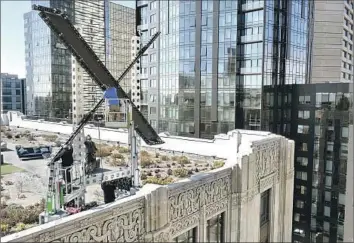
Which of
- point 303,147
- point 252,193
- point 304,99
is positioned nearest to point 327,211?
point 303,147

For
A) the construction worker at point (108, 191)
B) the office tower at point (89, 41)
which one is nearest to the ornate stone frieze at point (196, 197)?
the construction worker at point (108, 191)

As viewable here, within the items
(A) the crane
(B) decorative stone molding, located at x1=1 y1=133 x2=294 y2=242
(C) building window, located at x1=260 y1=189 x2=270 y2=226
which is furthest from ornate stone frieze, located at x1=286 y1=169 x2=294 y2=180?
(A) the crane

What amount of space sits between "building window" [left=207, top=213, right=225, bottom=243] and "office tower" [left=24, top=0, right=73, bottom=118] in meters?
1.79

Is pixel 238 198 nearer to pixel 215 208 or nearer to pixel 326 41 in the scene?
pixel 215 208

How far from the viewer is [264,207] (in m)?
4.38

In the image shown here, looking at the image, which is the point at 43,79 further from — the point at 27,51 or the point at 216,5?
the point at 216,5

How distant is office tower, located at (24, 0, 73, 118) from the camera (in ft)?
8.82

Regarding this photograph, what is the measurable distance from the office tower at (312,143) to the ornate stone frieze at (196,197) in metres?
6.80

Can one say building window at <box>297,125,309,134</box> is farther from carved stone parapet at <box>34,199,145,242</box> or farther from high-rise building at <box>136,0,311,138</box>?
carved stone parapet at <box>34,199,145,242</box>

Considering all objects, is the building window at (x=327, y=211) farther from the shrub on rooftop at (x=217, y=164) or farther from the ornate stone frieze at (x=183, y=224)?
the ornate stone frieze at (x=183, y=224)

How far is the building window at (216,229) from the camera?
3252 mm

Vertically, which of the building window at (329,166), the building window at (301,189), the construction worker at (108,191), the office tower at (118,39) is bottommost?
the building window at (301,189)

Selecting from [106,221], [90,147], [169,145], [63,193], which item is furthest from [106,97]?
[169,145]

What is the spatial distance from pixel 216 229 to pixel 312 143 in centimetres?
748
